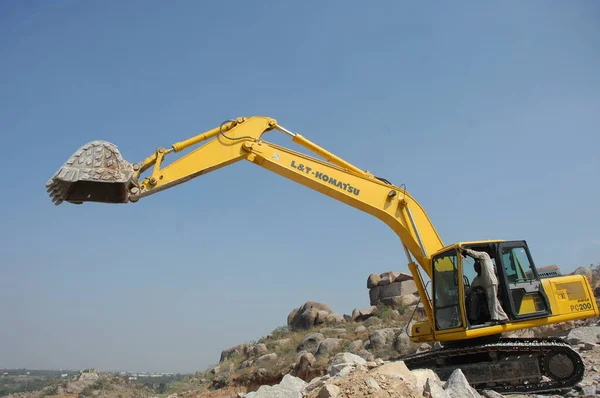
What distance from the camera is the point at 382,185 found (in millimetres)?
10492

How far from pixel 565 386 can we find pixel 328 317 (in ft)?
58.9

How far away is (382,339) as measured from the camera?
59.7 feet

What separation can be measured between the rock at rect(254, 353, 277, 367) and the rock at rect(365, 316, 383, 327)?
5.03m

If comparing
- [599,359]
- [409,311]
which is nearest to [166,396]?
[409,311]

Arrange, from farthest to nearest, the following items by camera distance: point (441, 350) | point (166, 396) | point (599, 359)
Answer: point (166, 396)
point (599, 359)
point (441, 350)

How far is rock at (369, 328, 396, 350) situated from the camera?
17.9 meters

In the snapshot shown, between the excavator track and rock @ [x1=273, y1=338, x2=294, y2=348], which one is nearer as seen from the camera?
the excavator track

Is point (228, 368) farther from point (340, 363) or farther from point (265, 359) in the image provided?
point (340, 363)

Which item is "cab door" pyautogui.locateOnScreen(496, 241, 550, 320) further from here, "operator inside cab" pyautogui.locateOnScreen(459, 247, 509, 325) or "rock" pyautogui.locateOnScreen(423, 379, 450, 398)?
"rock" pyautogui.locateOnScreen(423, 379, 450, 398)

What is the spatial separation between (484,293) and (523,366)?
55.1 inches

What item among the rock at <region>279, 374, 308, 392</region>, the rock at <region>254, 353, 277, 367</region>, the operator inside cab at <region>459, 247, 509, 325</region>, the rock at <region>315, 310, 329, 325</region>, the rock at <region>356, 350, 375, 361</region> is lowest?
the rock at <region>279, 374, 308, 392</region>

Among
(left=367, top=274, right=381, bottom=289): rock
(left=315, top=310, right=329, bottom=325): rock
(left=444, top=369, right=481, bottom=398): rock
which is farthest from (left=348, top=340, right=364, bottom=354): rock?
(left=444, top=369, right=481, bottom=398): rock

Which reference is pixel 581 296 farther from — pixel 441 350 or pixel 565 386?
pixel 441 350

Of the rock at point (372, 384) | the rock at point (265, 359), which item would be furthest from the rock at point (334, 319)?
the rock at point (372, 384)
